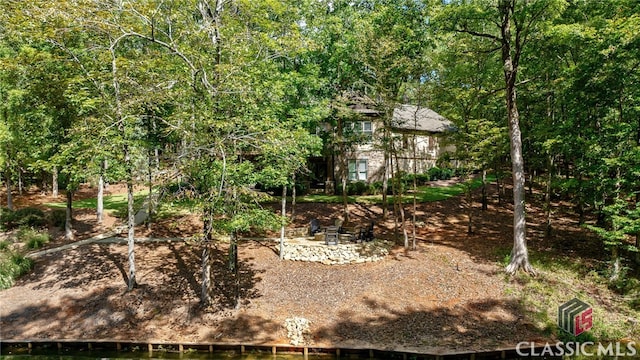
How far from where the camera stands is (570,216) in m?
20.9

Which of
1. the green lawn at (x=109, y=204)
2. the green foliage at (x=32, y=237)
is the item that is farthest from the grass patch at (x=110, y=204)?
the green foliage at (x=32, y=237)

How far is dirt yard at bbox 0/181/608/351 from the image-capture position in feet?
39.1

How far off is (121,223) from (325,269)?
1368 cm

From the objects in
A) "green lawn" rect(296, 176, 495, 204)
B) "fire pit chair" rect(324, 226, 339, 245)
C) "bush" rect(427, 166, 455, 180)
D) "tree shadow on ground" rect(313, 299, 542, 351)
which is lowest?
"tree shadow on ground" rect(313, 299, 542, 351)

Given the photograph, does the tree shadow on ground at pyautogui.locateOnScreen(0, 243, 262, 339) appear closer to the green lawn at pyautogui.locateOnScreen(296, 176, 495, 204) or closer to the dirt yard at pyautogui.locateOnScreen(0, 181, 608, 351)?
the dirt yard at pyautogui.locateOnScreen(0, 181, 608, 351)

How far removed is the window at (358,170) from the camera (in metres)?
29.4

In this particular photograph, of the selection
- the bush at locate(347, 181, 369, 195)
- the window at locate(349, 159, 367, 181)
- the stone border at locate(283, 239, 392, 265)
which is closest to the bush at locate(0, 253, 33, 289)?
the stone border at locate(283, 239, 392, 265)

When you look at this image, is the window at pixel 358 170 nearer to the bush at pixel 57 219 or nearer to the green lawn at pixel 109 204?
the green lawn at pixel 109 204

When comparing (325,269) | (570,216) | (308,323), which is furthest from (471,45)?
(308,323)

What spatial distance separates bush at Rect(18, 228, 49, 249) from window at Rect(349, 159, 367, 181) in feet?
66.3

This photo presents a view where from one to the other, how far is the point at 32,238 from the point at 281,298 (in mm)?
14325

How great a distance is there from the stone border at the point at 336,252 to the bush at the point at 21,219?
599 inches

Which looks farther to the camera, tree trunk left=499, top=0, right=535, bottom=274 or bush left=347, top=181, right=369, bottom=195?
bush left=347, top=181, right=369, bottom=195

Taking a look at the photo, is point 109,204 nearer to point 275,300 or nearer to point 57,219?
point 57,219
